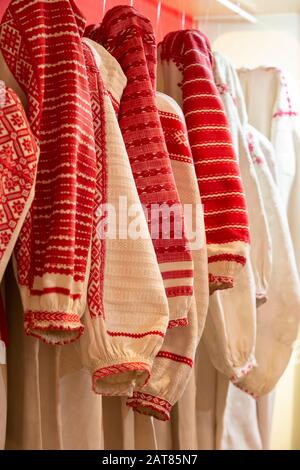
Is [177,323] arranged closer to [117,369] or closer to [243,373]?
[117,369]

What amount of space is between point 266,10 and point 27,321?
127 cm

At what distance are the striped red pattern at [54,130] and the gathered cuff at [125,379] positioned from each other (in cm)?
10

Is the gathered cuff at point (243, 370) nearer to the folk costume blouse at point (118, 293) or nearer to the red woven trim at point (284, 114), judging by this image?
the folk costume blouse at point (118, 293)

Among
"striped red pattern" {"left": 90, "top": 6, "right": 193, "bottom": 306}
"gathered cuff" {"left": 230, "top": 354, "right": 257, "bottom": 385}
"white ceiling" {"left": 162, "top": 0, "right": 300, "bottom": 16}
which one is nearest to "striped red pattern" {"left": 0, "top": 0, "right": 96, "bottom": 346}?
"striped red pattern" {"left": 90, "top": 6, "right": 193, "bottom": 306}

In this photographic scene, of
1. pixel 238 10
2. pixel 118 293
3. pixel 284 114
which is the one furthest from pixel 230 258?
pixel 238 10

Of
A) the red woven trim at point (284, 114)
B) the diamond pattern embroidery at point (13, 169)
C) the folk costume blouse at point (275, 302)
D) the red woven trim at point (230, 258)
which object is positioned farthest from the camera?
the red woven trim at point (284, 114)

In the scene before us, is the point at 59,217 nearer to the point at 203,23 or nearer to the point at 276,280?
the point at 276,280

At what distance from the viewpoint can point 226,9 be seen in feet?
5.50

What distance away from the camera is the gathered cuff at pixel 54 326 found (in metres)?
0.80

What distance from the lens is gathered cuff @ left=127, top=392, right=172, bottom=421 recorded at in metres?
0.98

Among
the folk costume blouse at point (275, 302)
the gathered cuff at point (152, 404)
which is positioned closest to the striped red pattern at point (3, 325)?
the gathered cuff at point (152, 404)

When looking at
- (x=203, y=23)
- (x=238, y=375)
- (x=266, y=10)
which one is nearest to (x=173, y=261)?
(x=238, y=375)

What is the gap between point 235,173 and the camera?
1.10 meters

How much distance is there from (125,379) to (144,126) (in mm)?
350
